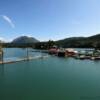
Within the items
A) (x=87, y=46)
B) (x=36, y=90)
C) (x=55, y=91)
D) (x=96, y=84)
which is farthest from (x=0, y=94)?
(x=87, y=46)

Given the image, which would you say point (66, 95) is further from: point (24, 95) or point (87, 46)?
point (87, 46)

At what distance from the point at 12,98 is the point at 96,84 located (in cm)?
1303

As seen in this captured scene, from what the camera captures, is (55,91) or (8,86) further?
(8,86)

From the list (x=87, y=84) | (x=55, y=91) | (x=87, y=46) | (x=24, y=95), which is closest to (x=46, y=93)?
(x=55, y=91)

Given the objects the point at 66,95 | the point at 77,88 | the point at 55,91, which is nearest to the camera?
the point at 66,95

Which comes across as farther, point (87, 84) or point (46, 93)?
point (87, 84)

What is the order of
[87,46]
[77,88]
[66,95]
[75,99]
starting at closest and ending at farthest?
1. [75,99]
2. [66,95]
3. [77,88]
4. [87,46]

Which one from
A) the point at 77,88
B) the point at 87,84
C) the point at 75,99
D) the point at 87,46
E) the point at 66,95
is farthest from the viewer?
the point at 87,46

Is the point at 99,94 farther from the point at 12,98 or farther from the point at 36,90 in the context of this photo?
the point at 12,98

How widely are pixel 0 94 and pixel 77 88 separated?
33.4 ft

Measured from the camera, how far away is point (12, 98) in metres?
19.1

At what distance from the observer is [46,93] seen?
2097 centimetres

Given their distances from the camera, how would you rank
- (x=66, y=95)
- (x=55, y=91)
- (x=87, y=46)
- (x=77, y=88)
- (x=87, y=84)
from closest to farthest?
1. (x=66, y=95)
2. (x=55, y=91)
3. (x=77, y=88)
4. (x=87, y=84)
5. (x=87, y=46)

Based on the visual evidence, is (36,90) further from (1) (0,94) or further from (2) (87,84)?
(2) (87,84)
